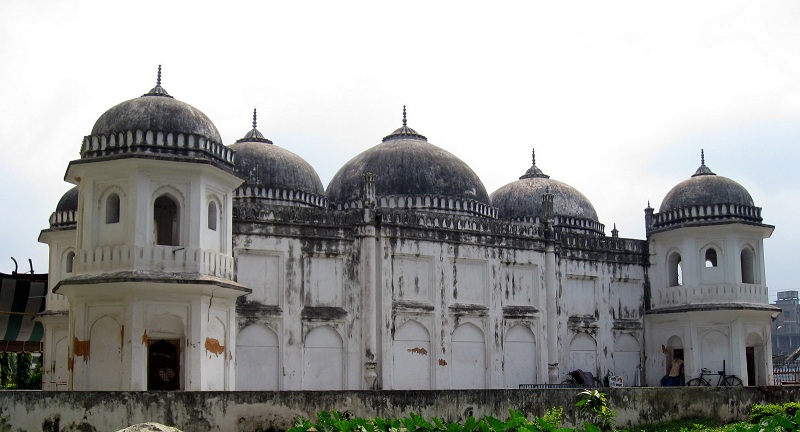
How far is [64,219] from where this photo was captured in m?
27.6

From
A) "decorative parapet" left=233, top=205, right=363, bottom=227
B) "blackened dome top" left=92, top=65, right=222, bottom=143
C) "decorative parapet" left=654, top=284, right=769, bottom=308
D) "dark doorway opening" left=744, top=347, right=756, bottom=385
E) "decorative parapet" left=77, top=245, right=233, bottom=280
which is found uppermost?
"blackened dome top" left=92, top=65, right=222, bottom=143

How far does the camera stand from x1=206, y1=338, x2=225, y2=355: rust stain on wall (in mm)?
19141

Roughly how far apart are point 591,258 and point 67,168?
16.0m

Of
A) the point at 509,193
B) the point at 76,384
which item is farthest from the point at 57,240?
the point at 509,193

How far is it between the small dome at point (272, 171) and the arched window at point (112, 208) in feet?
23.2

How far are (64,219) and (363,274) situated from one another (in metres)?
9.93

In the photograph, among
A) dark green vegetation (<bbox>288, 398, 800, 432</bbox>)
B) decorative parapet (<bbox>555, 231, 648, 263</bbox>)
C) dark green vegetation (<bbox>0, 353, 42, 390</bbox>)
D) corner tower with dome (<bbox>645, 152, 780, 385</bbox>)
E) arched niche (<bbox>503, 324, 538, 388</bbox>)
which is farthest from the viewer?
dark green vegetation (<bbox>0, 353, 42, 390</bbox>)

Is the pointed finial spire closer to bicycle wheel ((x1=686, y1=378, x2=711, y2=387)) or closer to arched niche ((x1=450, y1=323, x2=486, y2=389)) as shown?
arched niche ((x1=450, y1=323, x2=486, y2=389))

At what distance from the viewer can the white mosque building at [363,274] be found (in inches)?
739

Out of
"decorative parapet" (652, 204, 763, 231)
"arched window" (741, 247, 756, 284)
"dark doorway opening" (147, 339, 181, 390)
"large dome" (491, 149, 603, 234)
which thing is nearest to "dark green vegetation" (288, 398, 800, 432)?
"dark doorway opening" (147, 339, 181, 390)

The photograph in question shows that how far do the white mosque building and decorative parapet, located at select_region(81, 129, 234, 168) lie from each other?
0.14ft

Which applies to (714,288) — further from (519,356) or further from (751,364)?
(519,356)

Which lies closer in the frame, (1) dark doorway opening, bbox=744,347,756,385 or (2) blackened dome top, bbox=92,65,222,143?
(2) blackened dome top, bbox=92,65,222,143

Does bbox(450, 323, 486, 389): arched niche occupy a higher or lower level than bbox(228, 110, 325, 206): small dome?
lower
